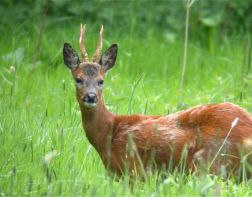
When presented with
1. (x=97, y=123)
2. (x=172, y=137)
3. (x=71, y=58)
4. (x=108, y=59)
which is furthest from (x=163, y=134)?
(x=71, y=58)

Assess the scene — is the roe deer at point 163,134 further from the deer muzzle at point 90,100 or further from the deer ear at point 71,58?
the deer ear at point 71,58

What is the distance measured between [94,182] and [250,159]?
4.53 feet

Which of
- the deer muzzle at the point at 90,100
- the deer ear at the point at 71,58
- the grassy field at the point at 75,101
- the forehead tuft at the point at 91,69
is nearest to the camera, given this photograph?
the grassy field at the point at 75,101

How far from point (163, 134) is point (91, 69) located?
1054 millimetres

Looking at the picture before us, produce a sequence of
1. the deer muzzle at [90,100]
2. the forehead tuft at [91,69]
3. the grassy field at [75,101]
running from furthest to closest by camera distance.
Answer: the forehead tuft at [91,69] → the deer muzzle at [90,100] → the grassy field at [75,101]

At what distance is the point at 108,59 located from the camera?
28.6ft

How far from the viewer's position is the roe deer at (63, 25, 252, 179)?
24.4ft

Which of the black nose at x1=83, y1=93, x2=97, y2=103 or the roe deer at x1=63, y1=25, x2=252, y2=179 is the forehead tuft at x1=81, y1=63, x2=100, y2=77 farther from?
the black nose at x1=83, y1=93, x2=97, y2=103

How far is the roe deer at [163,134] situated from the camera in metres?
7.45

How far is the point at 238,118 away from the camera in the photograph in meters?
7.59

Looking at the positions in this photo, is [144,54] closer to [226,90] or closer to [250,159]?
[226,90]

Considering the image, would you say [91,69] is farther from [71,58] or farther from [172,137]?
[172,137]

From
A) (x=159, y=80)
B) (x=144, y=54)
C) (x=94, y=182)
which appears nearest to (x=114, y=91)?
(x=159, y=80)

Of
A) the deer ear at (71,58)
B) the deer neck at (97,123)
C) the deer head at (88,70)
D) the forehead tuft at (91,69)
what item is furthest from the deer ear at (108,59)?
the deer neck at (97,123)
